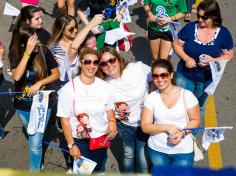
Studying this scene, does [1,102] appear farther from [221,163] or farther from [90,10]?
[221,163]

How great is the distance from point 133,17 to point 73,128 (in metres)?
4.88

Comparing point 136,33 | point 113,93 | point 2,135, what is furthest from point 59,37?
point 136,33

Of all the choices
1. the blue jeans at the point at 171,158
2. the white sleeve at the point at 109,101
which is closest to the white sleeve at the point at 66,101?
the white sleeve at the point at 109,101

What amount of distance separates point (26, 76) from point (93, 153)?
1.09 metres

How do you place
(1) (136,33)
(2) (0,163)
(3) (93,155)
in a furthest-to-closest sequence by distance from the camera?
(1) (136,33) → (2) (0,163) → (3) (93,155)

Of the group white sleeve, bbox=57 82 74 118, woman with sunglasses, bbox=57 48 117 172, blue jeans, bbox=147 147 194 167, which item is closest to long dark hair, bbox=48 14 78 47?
woman with sunglasses, bbox=57 48 117 172

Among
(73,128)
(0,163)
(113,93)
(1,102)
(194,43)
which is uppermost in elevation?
(194,43)

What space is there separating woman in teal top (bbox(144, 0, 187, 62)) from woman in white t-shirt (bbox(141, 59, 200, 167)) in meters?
2.11

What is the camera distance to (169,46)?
6.17m

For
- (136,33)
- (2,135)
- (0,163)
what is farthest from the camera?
(136,33)

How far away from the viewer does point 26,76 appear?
180 inches

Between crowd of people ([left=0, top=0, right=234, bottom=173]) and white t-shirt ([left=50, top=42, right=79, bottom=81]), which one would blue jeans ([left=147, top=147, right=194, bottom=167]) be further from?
white t-shirt ([left=50, top=42, right=79, bottom=81])

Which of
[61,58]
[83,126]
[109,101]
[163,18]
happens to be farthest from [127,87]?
[163,18]

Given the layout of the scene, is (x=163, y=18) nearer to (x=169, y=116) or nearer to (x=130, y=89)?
(x=130, y=89)
